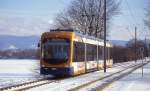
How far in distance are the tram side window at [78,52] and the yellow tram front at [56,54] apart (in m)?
1.19

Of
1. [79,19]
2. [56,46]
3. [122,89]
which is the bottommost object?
[122,89]

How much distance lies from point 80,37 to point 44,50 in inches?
168

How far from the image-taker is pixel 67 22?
86625mm

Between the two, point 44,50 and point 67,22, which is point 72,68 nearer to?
point 44,50

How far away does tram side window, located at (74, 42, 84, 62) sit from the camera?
37.3 meters

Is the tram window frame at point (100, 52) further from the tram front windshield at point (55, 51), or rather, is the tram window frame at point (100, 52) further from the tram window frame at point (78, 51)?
the tram front windshield at point (55, 51)

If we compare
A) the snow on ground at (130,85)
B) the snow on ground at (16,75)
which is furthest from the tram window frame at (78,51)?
the snow on ground at (130,85)

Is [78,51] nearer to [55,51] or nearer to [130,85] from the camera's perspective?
[55,51]

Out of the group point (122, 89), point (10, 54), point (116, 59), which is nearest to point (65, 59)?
point (122, 89)

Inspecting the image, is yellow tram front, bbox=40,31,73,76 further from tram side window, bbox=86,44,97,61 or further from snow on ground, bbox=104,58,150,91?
tram side window, bbox=86,44,97,61

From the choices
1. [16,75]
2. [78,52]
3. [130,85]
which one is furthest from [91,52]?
[130,85]

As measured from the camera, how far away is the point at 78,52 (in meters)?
38.3

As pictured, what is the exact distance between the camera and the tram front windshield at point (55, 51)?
3600cm

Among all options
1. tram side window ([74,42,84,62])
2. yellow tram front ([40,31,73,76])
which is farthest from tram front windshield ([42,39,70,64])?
tram side window ([74,42,84,62])
